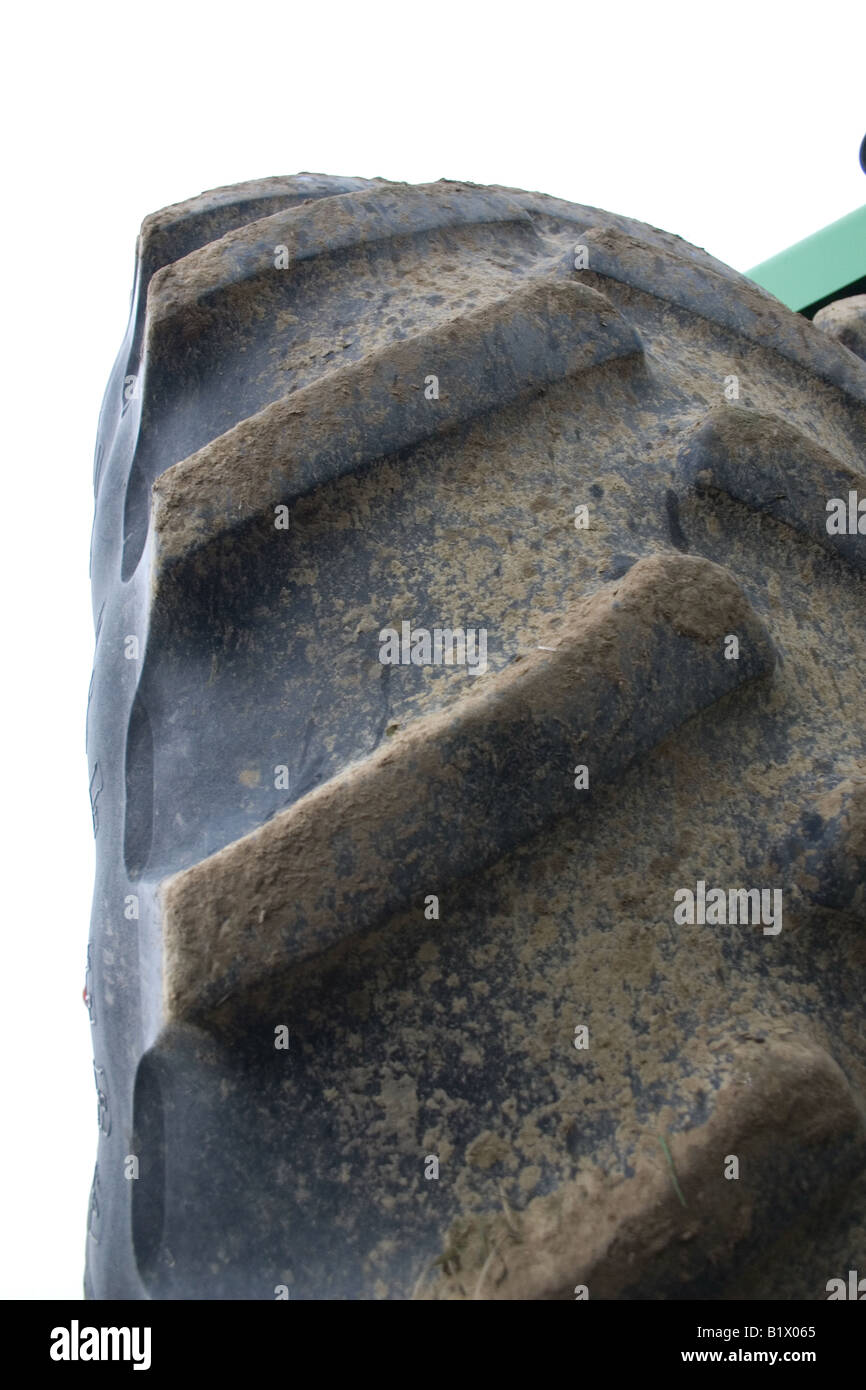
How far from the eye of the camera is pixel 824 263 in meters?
1.95

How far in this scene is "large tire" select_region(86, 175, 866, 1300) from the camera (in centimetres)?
50

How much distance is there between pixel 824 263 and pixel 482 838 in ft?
5.71

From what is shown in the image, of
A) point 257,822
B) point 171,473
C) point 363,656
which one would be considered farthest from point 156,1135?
point 171,473

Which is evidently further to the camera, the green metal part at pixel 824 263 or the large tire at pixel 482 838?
the green metal part at pixel 824 263

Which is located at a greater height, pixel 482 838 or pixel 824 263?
pixel 824 263

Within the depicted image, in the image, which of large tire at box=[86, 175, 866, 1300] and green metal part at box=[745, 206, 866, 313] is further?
green metal part at box=[745, 206, 866, 313]

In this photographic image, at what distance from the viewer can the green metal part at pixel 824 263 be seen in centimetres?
193

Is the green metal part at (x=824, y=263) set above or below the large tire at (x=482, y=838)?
above

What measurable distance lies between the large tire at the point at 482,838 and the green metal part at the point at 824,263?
134 centimetres

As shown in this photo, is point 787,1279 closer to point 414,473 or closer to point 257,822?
point 257,822

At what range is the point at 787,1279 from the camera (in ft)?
1.62

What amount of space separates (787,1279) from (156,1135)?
0.97 feet

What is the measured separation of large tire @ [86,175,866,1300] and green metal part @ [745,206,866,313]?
1.34 meters

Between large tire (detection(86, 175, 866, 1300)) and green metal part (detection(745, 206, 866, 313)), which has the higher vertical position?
green metal part (detection(745, 206, 866, 313))
